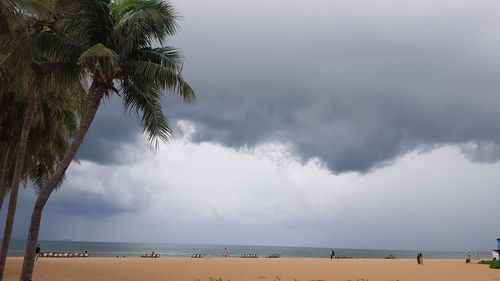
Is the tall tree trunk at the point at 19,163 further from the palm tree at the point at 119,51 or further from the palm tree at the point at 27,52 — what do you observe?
the palm tree at the point at 119,51

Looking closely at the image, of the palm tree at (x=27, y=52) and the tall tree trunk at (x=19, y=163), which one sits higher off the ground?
the palm tree at (x=27, y=52)

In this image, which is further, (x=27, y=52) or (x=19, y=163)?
(x=19, y=163)

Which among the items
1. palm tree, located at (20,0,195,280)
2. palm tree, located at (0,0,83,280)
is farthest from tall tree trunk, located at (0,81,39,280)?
palm tree, located at (20,0,195,280)

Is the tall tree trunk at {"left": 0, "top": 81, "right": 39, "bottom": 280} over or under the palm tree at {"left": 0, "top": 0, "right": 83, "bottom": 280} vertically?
under

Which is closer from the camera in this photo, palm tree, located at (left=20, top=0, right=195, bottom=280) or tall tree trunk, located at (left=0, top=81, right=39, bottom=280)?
palm tree, located at (left=20, top=0, right=195, bottom=280)

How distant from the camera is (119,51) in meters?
14.1

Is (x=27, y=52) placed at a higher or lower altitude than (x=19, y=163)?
higher

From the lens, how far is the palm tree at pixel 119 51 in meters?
13.0

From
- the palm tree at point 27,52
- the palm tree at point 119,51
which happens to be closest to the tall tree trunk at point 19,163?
the palm tree at point 27,52

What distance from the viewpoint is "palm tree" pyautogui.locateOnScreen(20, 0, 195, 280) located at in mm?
13031

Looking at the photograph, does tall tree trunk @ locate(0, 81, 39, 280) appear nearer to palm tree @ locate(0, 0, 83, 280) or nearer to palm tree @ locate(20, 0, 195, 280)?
palm tree @ locate(0, 0, 83, 280)

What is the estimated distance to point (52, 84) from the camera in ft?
50.7

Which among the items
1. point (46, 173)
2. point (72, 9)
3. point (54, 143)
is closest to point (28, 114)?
point (72, 9)

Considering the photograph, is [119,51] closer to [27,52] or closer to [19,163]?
[27,52]
